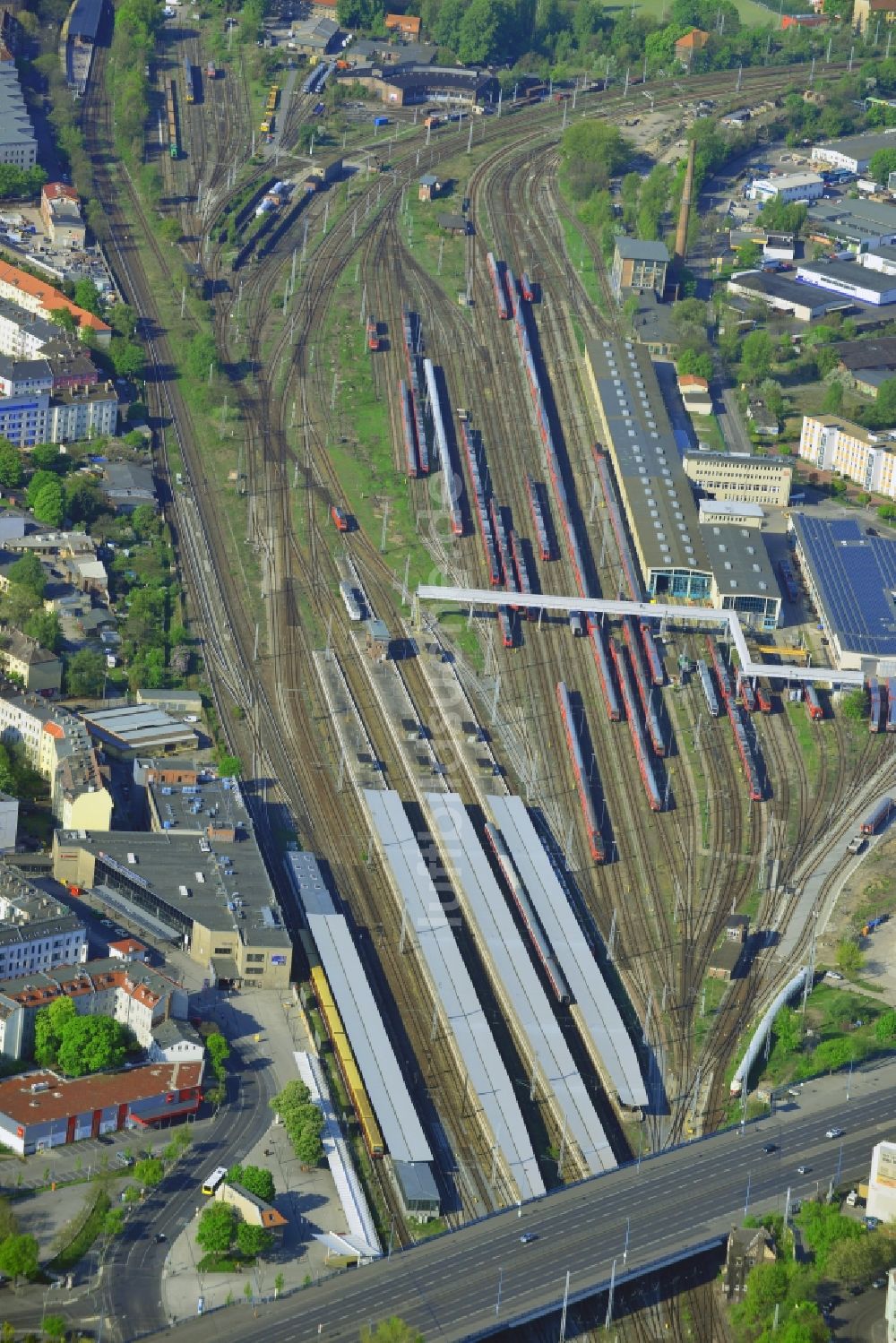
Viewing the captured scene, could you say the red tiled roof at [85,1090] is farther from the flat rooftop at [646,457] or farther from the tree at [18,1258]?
the flat rooftop at [646,457]

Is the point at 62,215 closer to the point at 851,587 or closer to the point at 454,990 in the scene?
the point at 851,587

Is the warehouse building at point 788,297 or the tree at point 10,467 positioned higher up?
the tree at point 10,467

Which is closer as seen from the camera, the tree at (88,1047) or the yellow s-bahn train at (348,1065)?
the tree at (88,1047)

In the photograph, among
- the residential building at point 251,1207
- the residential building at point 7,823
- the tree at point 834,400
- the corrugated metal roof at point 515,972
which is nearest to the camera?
the residential building at point 251,1207

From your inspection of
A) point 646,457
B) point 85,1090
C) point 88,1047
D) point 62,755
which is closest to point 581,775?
point 62,755

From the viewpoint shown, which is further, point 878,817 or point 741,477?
point 741,477

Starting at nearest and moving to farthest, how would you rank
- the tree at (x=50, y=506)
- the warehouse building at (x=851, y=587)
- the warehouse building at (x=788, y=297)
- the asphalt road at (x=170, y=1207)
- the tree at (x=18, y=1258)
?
the tree at (x=18, y=1258) → the asphalt road at (x=170, y=1207) → the warehouse building at (x=851, y=587) → the tree at (x=50, y=506) → the warehouse building at (x=788, y=297)

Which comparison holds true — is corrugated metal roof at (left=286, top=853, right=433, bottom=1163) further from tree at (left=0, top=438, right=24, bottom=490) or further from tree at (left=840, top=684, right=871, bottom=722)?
tree at (left=0, top=438, right=24, bottom=490)

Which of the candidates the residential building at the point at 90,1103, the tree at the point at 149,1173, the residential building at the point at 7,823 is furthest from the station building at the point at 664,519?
the tree at the point at 149,1173

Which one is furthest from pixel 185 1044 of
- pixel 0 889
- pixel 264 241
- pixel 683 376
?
pixel 264 241
